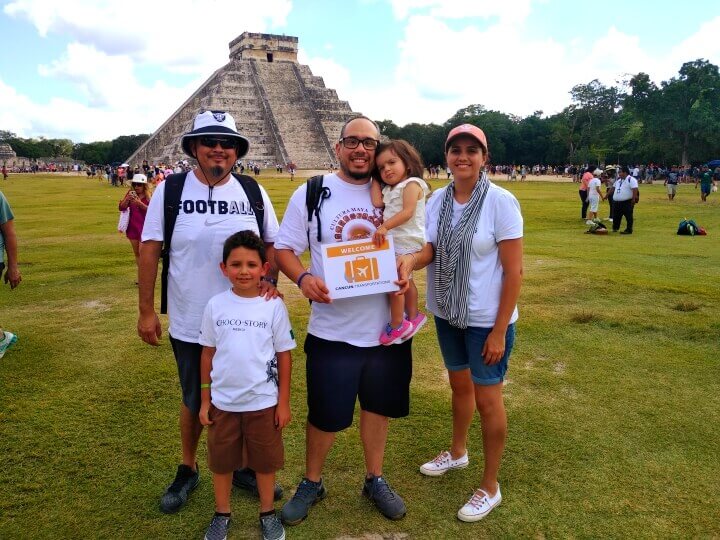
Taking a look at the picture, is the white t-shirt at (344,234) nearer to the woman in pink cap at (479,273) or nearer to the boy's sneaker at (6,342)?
the woman in pink cap at (479,273)

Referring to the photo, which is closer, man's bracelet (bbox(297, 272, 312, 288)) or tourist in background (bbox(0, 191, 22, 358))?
man's bracelet (bbox(297, 272, 312, 288))

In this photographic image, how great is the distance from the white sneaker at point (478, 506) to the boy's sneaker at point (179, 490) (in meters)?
1.51

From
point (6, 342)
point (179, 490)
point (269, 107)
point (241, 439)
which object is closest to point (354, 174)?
point (241, 439)

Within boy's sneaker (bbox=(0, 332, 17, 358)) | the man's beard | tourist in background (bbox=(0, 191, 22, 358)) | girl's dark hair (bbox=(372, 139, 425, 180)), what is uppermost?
girl's dark hair (bbox=(372, 139, 425, 180))

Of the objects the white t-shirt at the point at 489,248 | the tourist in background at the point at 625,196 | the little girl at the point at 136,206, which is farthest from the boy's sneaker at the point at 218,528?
the tourist in background at the point at 625,196

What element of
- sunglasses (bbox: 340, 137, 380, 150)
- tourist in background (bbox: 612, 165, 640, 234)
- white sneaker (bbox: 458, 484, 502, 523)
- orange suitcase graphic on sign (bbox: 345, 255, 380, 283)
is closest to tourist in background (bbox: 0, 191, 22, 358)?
sunglasses (bbox: 340, 137, 380, 150)

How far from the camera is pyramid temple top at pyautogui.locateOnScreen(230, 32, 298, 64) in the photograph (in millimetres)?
61500

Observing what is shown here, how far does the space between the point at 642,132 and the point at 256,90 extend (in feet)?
126

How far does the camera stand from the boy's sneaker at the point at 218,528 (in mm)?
2734

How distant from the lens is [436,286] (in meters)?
3.09

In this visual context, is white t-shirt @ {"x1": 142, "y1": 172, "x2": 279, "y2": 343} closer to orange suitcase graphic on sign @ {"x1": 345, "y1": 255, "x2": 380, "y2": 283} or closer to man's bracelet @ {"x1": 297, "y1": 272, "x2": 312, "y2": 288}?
man's bracelet @ {"x1": 297, "y1": 272, "x2": 312, "y2": 288}

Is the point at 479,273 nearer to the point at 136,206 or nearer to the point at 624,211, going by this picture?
the point at 136,206

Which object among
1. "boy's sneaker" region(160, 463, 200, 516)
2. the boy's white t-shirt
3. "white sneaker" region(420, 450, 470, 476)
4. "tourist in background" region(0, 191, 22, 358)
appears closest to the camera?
the boy's white t-shirt

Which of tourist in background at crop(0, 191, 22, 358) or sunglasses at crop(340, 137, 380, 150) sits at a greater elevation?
sunglasses at crop(340, 137, 380, 150)
